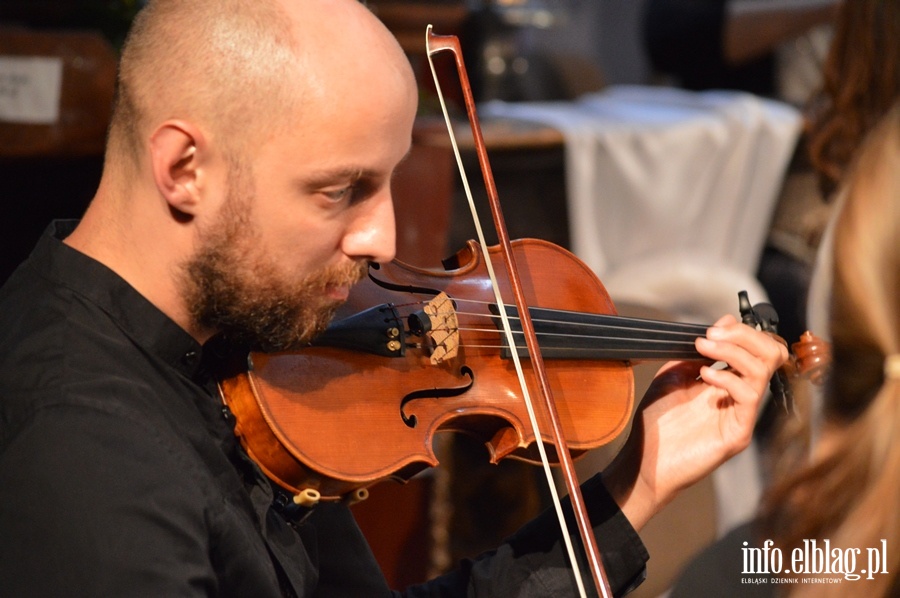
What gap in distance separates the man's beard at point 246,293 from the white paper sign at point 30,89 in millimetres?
1046

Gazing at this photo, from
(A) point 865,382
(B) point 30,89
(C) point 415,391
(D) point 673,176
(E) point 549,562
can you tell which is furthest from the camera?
(D) point 673,176

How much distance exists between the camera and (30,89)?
1891mm

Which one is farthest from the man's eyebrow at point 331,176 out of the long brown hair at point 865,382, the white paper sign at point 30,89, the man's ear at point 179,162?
the white paper sign at point 30,89

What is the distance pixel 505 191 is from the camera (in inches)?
103

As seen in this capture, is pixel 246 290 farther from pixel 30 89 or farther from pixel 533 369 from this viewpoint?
pixel 30 89

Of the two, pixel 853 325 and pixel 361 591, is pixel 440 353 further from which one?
pixel 853 325

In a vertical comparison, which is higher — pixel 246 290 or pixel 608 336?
pixel 246 290

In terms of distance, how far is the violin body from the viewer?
1.08 m

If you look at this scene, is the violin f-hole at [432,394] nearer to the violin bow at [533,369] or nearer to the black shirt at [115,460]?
the violin bow at [533,369]

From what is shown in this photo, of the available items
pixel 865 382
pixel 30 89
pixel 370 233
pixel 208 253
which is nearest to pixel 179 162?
pixel 208 253

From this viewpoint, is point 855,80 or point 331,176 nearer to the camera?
point 331,176

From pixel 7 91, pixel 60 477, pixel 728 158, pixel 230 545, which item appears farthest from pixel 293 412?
pixel 728 158

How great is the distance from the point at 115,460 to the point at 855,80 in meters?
2.06

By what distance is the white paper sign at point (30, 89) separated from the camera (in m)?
1.88
